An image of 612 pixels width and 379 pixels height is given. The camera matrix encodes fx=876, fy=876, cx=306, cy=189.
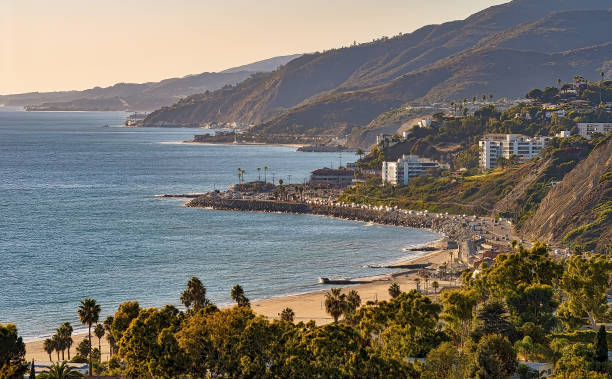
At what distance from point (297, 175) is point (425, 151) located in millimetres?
29592

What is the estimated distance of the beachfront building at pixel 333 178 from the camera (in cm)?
16600

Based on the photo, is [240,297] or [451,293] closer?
[451,293]

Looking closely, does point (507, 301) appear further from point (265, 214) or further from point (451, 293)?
point (265, 214)

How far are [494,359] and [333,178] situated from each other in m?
130

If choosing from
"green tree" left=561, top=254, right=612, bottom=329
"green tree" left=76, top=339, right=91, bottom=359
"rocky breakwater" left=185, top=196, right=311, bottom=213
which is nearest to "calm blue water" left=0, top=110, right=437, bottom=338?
"rocky breakwater" left=185, top=196, right=311, bottom=213

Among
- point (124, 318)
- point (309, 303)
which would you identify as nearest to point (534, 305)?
point (124, 318)

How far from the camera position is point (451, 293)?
49.7 m

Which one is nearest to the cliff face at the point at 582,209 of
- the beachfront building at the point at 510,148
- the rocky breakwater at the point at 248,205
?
the rocky breakwater at the point at 248,205

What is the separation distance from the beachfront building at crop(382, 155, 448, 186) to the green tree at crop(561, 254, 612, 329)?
99.0 m

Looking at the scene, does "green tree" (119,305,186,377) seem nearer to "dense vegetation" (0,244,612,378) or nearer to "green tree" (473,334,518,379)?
"dense vegetation" (0,244,612,378)

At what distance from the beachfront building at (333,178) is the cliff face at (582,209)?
205 ft

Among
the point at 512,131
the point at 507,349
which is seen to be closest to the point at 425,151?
the point at 512,131

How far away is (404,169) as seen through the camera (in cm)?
15225

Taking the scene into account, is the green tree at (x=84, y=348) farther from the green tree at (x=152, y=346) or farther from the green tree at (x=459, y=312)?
the green tree at (x=459, y=312)
